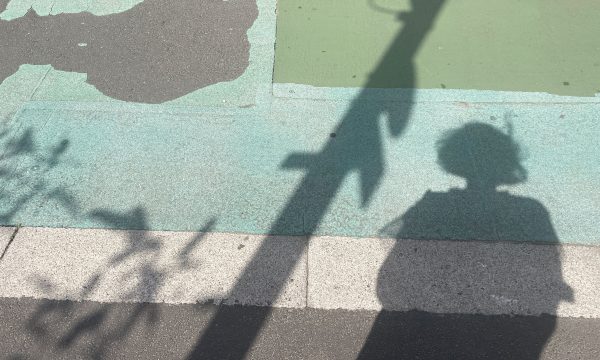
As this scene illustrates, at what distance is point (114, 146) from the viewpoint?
4.48m

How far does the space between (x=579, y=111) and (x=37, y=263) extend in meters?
4.81

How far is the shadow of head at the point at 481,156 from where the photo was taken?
13.9 feet

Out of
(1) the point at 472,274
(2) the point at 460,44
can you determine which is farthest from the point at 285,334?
(2) the point at 460,44

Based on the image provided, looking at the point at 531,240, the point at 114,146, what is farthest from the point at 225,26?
the point at 531,240

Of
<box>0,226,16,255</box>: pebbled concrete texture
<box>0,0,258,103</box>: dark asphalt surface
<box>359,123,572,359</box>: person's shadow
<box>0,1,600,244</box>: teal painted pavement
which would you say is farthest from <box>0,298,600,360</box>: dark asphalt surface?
<box>0,0,258,103</box>: dark asphalt surface

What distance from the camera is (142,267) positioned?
3.62 metres

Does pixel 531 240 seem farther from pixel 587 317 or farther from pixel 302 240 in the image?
pixel 302 240

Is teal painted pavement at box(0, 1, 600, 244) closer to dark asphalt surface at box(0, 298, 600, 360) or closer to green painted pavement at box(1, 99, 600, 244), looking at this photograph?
green painted pavement at box(1, 99, 600, 244)

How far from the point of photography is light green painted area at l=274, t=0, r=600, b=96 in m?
5.12

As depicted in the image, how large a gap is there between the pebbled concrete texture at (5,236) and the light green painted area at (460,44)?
272cm

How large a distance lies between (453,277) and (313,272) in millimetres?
985

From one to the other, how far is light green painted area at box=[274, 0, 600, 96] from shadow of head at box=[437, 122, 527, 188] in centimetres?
69

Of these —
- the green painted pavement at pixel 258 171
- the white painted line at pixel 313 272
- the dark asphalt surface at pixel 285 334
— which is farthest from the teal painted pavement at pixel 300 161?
the dark asphalt surface at pixel 285 334

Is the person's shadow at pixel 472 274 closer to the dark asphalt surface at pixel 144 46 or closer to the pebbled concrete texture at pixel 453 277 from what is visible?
the pebbled concrete texture at pixel 453 277
